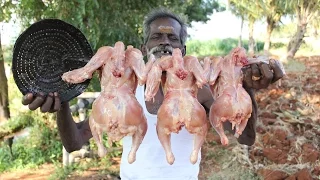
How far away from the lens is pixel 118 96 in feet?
6.35

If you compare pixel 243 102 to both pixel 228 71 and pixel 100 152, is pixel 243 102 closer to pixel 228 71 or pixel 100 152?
pixel 228 71

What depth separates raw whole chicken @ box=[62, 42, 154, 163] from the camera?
1874 mm

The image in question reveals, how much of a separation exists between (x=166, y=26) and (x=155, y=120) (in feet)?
2.08

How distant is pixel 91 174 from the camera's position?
21.6 feet

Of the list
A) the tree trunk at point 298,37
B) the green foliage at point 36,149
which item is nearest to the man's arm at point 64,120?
the green foliage at point 36,149

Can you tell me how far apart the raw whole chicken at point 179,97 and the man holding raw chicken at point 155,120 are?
26 cm

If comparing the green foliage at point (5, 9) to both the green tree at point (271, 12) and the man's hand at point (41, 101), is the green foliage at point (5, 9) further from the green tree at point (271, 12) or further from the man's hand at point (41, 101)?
the green tree at point (271, 12)

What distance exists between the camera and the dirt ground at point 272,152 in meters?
6.24

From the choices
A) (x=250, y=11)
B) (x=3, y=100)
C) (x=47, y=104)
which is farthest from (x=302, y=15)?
(x=47, y=104)

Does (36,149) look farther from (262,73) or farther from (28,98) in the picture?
(262,73)

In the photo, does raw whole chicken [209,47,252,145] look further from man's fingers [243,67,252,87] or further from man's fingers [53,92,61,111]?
man's fingers [53,92,61,111]

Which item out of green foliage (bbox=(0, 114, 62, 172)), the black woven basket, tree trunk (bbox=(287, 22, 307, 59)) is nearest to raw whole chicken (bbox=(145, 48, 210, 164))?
the black woven basket

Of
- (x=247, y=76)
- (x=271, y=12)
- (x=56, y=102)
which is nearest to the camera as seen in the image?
(x=247, y=76)

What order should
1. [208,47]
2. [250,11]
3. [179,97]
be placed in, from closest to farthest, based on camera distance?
[179,97] < [250,11] < [208,47]
